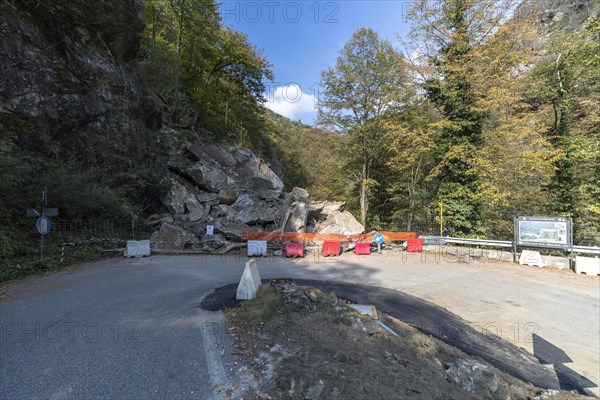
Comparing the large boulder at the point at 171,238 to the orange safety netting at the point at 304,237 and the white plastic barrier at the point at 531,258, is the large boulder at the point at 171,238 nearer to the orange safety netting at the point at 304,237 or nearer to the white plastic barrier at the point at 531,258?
the orange safety netting at the point at 304,237

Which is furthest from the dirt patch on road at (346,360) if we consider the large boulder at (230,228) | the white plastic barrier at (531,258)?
the white plastic barrier at (531,258)

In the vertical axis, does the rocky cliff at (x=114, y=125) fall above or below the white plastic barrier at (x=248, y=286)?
above

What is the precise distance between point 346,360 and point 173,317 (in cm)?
324

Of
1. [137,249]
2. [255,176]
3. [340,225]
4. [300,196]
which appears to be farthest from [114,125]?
[340,225]

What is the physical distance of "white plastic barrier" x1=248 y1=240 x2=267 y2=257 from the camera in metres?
12.4

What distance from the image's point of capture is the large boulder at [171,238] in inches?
484

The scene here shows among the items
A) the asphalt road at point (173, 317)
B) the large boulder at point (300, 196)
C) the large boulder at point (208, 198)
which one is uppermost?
the large boulder at point (300, 196)

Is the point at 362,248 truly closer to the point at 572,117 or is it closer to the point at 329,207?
the point at 329,207

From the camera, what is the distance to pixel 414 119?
17.9 metres

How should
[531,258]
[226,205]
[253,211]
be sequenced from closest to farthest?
1. [531,258]
2. [253,211]
3. [226,205]

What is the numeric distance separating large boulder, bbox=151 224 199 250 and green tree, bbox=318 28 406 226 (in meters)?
12.7

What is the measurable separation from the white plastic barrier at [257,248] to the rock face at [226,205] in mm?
1519

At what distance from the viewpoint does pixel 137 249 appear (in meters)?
11.1

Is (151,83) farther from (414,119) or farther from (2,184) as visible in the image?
(414,119)
